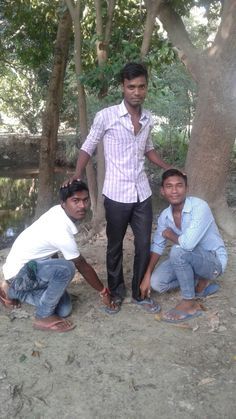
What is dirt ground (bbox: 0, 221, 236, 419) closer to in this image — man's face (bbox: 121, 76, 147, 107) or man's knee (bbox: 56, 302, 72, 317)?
man's knee (bbox: 56, 302, 72, 317)

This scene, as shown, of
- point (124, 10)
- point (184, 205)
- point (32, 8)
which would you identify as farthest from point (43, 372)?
point (32, 8)

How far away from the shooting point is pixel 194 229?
A: 10.6 ft

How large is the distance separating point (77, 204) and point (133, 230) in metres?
0.61

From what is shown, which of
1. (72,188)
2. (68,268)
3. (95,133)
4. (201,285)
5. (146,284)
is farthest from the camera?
(201,285)

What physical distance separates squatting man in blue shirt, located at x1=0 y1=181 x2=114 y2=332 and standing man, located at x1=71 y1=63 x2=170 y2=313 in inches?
9.6

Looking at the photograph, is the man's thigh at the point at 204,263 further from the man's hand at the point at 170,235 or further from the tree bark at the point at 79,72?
the tree bark at the point at 79,72

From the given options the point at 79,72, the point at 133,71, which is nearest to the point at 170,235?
the point at 133,71

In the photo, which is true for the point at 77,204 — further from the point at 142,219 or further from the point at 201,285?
the point at 201,285

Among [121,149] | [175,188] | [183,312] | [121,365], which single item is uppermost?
[121,149]

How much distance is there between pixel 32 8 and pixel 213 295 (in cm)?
580

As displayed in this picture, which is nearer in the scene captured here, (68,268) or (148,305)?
(68,268)

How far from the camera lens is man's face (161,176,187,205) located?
3223 millimetres

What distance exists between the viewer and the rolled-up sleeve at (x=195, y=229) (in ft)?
10.6

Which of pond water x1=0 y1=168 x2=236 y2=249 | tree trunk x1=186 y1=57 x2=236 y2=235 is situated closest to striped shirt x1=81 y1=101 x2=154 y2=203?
tree trunk x1=186 y1=57 x2=236 y2=235
